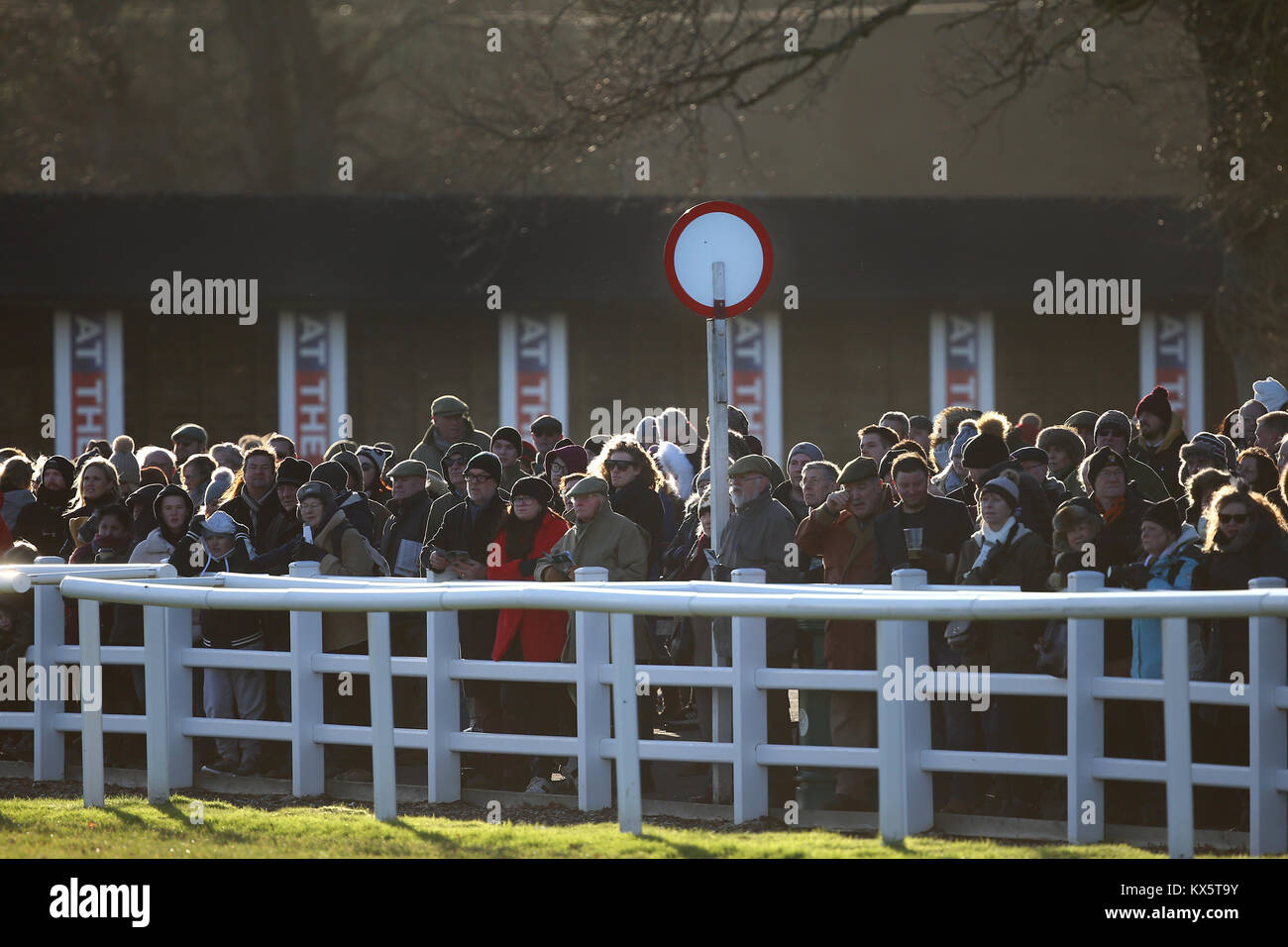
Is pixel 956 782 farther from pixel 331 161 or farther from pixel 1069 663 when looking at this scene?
pixel 331 161

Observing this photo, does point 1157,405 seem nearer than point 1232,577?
No

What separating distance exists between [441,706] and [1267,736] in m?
3.61

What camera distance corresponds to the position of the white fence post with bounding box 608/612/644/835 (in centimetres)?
789

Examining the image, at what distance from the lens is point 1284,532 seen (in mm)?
8422

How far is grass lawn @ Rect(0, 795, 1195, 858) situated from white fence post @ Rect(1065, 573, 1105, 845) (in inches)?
5.7

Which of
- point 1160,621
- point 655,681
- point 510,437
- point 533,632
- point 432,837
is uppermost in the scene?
point 510,437

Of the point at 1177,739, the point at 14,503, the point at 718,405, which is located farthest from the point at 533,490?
the point at 14,503

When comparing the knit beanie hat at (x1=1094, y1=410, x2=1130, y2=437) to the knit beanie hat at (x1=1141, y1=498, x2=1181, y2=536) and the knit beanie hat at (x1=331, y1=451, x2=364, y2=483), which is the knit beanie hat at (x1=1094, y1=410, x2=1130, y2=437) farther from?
the knit beanie hat at (x1=331, y1=451, x2=364, y2=483)

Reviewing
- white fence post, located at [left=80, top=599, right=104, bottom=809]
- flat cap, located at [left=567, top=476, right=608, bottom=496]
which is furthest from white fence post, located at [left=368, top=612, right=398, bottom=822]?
flat cap, located at [left=567, top=476, right=608, bottom=496]

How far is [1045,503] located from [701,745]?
2.33m

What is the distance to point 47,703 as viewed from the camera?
10164 mm

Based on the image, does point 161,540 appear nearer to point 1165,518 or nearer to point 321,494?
point 321,494
